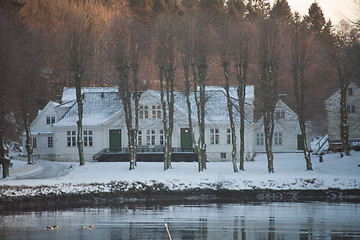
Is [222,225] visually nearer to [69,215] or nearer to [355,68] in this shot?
[69,215]

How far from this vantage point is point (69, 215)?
2498 cm

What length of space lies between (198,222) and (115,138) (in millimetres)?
32353

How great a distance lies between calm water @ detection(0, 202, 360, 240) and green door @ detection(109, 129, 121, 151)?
25831 millimetres

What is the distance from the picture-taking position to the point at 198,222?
72.2 feet

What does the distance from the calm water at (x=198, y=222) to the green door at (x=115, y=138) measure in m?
25.8

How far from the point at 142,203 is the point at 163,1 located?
57.2m

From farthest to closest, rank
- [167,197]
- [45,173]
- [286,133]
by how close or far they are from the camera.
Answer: [286,133], [45,173], [167,197]

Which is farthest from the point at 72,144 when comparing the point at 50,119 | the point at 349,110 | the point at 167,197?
the point at 349,110

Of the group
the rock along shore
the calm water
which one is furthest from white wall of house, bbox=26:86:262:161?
the calm water

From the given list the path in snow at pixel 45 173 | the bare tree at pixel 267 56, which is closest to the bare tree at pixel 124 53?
the path in snow at pixel 45 173

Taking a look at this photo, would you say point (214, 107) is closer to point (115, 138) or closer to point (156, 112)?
point (156, 112)

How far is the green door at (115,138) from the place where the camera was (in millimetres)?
53250

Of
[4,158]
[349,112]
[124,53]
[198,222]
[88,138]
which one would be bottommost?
[198,222]

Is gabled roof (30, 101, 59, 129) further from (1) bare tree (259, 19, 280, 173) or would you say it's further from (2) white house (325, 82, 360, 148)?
(2) white house (325, 82, 360, 148)
